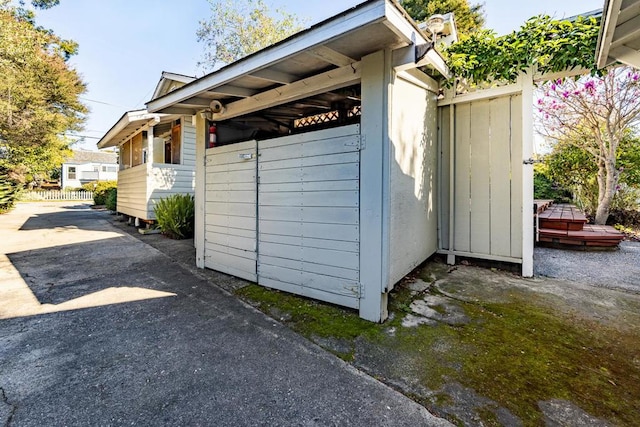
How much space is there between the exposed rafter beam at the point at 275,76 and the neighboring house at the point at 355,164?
14 millimetres

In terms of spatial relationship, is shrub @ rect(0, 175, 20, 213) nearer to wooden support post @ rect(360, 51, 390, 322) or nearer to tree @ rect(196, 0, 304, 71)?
tree @ rect(196, 0, 304, 71)

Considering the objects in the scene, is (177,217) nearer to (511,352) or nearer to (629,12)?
(511,352)

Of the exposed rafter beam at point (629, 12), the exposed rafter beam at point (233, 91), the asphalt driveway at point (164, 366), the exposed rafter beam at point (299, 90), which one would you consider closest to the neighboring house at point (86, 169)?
the exposed rafter beam at point (299, 90)

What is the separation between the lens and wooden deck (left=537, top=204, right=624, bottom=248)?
454 cm

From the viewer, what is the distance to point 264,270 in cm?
335

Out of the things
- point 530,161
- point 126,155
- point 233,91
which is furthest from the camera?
point 126,155

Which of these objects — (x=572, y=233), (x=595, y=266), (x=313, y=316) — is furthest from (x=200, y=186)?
(x=572, y=233)

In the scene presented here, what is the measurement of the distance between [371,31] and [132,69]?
2260 centimetres

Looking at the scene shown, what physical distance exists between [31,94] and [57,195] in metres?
13.5

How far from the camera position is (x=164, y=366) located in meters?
1.88

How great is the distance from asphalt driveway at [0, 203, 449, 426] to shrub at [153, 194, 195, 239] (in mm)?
3024

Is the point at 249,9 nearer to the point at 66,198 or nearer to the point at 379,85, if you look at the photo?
the point at 379,85

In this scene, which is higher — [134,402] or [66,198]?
[66,198]

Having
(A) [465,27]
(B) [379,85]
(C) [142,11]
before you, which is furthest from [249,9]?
(B) [379,85]
